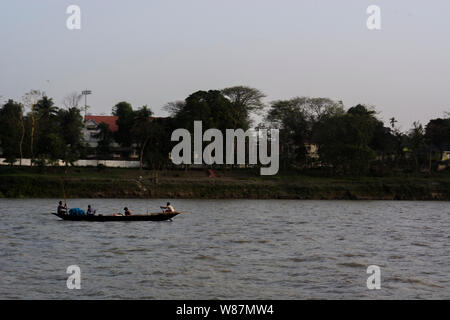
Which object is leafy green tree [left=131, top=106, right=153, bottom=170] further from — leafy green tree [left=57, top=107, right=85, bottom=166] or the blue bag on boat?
the blue bag on boat

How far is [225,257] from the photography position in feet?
105

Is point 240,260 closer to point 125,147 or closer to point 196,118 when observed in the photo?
point 196,118

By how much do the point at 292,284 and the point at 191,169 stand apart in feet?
241

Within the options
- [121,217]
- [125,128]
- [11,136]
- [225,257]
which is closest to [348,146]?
[125,128]

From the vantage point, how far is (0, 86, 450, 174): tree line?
93125 mm

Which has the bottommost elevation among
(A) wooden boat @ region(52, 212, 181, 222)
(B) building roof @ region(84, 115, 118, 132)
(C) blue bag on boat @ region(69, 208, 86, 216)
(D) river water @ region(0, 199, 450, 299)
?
(D) river water @ region(0, 199, 450, 299)

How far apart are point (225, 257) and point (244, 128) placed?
73072mm

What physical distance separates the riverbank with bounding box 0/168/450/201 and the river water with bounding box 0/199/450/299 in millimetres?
20679

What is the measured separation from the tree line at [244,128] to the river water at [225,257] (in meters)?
38.2

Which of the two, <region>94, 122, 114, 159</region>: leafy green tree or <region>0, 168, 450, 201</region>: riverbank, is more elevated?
<region>94, 122, 114, 159</region>: leafy green tree

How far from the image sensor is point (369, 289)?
25.1 meters

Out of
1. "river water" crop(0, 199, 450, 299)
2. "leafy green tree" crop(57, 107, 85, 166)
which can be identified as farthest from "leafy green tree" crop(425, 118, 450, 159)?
"leafy green tree" crop(57, 107, 85, 166)

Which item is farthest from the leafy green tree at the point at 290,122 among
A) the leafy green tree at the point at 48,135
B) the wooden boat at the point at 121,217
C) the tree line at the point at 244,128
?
the wooden boat at the point at 121,217

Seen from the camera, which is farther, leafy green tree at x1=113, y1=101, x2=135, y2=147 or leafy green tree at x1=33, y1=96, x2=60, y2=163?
leafy green tree at x1=113, y1=101, x2=135, y2=147
